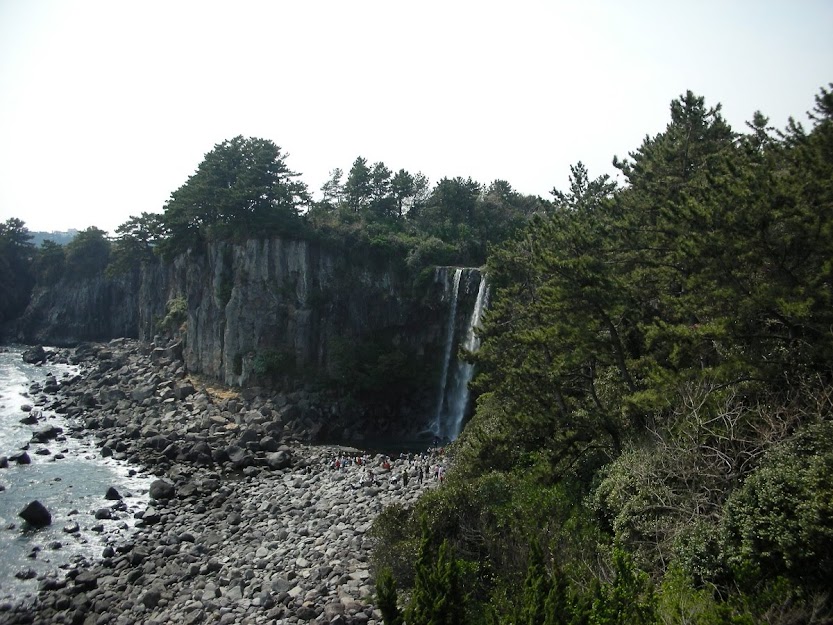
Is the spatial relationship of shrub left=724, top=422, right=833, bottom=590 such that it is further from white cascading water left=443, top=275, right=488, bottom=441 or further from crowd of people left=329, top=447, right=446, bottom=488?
white cascading water left=443, top=275, right=488, bottom=441

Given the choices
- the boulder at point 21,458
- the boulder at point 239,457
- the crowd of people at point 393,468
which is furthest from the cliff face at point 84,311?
the crowd of people at point 393,468

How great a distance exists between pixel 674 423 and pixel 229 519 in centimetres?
1991

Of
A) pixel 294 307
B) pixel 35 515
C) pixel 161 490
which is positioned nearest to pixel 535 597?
pixel 161 490

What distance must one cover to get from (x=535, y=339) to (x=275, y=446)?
888 inches

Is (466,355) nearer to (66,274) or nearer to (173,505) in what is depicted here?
(173,505)

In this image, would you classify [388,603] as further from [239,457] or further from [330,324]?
[330,324]

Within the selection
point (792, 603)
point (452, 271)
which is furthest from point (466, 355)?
point (452, 271)

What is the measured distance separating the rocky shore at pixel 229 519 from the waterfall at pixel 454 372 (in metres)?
8.49

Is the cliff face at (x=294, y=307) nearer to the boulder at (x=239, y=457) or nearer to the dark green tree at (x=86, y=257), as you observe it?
the boulder at (x=239, y=457)

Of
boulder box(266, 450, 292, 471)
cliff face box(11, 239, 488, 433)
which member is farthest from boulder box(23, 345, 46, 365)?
boulder box(266, 450, 292, 471)

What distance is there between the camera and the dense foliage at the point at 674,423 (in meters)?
9.34

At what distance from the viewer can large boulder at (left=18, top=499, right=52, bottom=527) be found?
24203 millimetres

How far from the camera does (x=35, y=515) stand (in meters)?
24.2

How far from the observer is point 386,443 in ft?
→ 125
